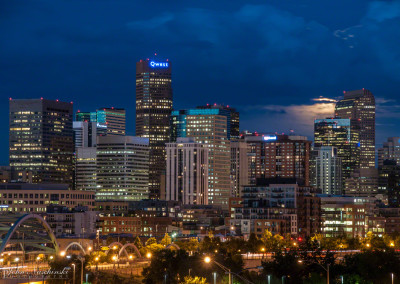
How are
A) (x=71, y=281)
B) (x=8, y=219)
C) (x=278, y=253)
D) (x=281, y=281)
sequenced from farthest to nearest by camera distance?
1. (x=8, y=219)
2. (x=278, y=253)
3. (x=71, y=281)
4. (x=281, y=281)

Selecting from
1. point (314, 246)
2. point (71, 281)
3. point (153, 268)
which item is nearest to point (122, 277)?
point (153, 268)

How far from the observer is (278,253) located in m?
166

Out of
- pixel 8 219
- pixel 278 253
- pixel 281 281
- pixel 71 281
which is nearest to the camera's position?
pixel 281 281

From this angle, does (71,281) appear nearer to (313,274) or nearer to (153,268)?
(153,268)

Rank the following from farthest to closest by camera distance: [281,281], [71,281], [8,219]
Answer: [8,219] < [71,281] < [281,281]

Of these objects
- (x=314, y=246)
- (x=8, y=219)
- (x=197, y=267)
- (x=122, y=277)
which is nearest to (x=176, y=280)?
(x=197, y=267)

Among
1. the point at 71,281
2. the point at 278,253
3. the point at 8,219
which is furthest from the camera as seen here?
the point at 8,219

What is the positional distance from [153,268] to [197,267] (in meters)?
9.98

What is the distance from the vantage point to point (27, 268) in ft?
574

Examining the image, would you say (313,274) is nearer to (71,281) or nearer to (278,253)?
(278,253)

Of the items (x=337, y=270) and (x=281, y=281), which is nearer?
(x=281, y=281)

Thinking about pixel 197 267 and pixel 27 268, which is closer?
pixel 197 267

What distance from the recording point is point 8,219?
19450 centimetres

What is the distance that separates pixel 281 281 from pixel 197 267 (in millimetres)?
24890
